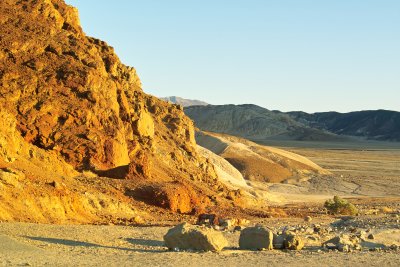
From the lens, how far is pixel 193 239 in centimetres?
1382

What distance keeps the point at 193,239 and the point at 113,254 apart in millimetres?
1745

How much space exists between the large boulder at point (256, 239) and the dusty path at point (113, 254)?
31 cm

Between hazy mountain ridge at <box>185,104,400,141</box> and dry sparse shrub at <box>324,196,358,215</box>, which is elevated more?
hazy mountain ridge at <box>185,104,400,141</box>

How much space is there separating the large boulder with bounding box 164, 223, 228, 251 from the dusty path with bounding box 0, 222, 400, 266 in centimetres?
25

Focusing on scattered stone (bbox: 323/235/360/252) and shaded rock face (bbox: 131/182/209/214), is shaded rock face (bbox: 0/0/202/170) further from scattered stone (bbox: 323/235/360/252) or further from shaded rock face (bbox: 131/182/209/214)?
scattered stone (bbox: 323/235/360/252)

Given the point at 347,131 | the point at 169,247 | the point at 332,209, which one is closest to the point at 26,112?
the point at 169,247

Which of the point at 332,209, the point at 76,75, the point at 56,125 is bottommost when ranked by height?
the point at 332,209

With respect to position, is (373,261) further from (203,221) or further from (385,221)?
(385,221)

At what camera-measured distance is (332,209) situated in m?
32.2

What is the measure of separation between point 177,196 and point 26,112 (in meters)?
6.17

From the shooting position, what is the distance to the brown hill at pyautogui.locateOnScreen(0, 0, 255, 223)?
18.7 metres

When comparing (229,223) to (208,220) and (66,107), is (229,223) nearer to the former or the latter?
(208,220)

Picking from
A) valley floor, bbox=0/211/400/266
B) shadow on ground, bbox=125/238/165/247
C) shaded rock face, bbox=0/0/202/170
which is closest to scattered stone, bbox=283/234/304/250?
valley floor, bbox=0/211/400/266

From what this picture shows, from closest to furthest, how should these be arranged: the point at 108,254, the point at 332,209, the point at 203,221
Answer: the point at 108,254 → the point at 203,221 → the point at 332,209
